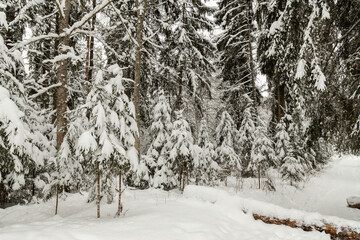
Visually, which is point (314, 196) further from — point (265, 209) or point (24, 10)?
point (24, 10)

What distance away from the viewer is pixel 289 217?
18.6 ft

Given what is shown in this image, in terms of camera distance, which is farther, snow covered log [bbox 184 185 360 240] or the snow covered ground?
the snow covered ground

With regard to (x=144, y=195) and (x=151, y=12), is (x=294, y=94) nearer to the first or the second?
(x=144, y=195)

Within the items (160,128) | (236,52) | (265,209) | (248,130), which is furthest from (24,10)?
(248,130)

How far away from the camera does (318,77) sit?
19.4ft

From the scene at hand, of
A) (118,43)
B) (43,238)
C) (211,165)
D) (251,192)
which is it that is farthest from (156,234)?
(118,43)

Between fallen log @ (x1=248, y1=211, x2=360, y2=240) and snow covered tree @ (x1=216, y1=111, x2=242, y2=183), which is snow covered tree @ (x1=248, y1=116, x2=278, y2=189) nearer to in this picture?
snow covered tree @ (x1=216, y1=111, x2=242, y2=183)

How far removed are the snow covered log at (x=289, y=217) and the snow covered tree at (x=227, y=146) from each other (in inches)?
323

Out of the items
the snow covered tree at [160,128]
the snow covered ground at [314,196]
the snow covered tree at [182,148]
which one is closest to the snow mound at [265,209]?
the snow covered tree at [182,148]

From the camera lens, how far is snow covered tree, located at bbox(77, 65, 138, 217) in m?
5.12

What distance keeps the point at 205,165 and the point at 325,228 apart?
6.91m

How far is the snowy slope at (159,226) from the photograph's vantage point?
4039 mm

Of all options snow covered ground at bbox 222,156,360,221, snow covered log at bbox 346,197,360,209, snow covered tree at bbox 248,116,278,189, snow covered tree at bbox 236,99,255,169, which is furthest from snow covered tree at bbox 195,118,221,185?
snow covered log at bbox 346,197,360,209

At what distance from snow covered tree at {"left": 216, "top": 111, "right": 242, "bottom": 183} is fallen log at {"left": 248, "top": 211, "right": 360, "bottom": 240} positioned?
8.82 metres
